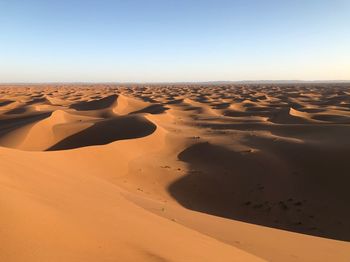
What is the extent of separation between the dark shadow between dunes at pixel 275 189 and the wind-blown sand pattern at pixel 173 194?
0.03m

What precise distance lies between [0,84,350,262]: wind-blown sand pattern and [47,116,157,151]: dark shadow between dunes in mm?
54

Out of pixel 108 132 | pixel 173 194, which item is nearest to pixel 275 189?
pixel 173 194

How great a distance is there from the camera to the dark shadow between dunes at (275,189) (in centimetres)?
782

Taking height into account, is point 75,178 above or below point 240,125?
above

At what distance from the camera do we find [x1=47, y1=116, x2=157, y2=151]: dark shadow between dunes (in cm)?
1628

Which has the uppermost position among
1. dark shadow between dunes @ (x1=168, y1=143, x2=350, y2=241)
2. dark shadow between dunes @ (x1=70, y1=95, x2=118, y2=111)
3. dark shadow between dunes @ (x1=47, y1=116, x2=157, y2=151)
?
dark shadow between dunes @ (x1=168, y1=143, x2=350, y2=241)

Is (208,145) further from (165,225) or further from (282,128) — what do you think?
(165,225)

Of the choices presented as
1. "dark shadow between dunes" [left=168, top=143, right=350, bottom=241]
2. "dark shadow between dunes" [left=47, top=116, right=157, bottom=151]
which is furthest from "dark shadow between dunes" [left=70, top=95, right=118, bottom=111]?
"dark shadow between dunes" [left=168, top=143, right=350, bottom=241]

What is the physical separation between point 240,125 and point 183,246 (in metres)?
16.1

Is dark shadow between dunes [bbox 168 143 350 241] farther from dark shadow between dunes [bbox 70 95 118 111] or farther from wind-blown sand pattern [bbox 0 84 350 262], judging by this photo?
dark shadow between dunes [bbox 70 95 118 111]

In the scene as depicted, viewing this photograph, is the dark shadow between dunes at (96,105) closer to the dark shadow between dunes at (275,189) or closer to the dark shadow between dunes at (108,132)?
the dark shadow between dunes at (108,132)

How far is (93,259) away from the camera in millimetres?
3223

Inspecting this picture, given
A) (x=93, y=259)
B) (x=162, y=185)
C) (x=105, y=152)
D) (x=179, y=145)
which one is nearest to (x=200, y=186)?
(x=162, y=185)

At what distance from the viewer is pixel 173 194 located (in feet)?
29.9
